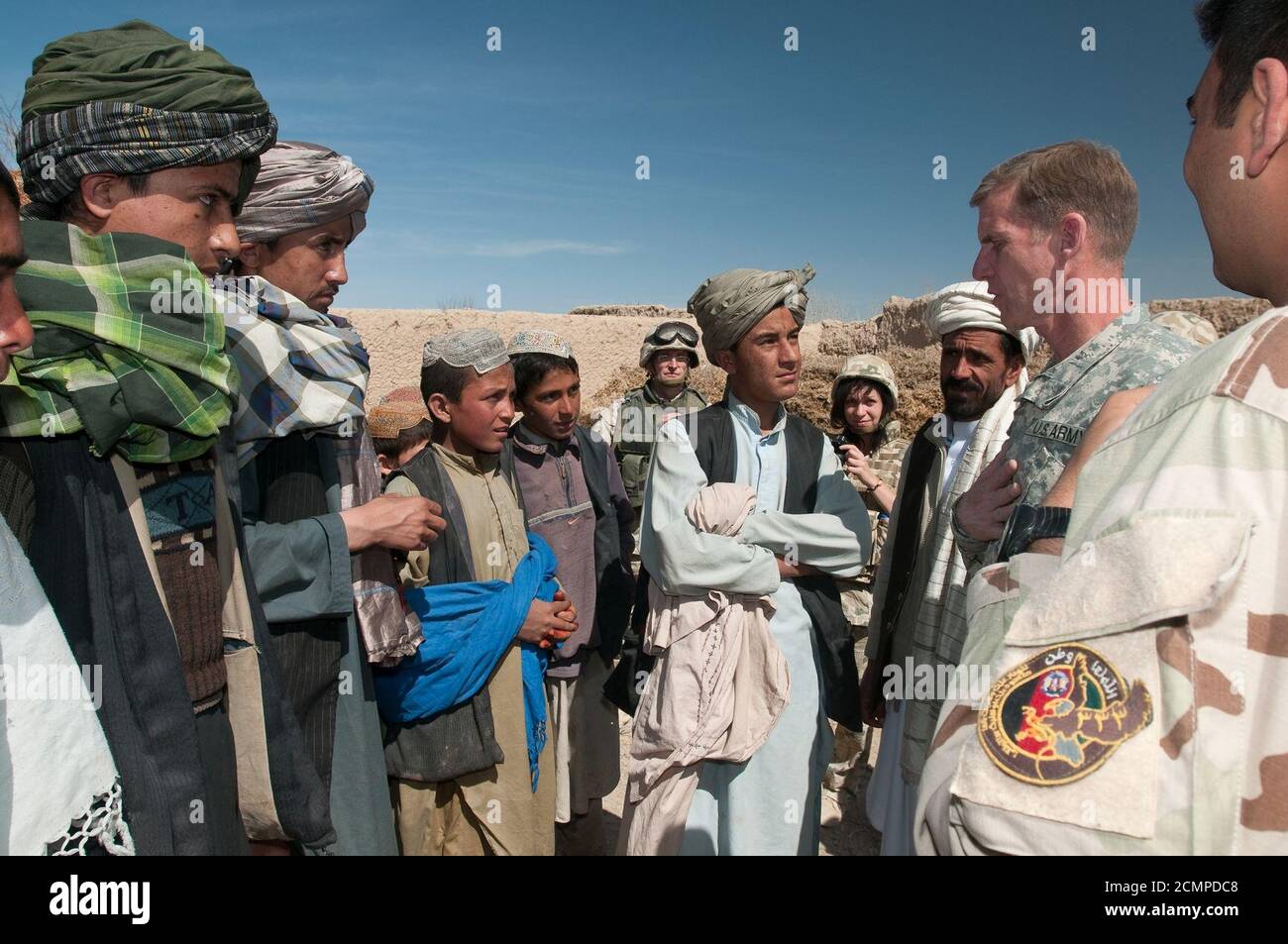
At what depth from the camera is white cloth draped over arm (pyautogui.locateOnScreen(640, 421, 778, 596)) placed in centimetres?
259

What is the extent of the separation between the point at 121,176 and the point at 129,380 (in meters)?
0.54

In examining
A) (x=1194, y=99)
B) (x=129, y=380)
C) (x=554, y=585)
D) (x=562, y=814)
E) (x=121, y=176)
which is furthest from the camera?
(x=562, y=814)

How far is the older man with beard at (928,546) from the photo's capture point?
8.67 ft

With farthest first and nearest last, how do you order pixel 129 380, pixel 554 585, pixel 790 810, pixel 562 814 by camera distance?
pixel 562 814
pixel 554 585
pixel 790 810
pixel 129 380

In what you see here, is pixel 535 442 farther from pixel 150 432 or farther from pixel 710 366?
pixel 710 366

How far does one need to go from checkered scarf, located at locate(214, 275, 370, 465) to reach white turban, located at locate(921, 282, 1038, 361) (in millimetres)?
2304

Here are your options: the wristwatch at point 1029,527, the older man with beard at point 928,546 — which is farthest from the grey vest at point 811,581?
the wristwatch at point 1029,527

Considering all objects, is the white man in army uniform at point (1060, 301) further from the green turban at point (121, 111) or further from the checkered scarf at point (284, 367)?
the green turban at point (121, 111)

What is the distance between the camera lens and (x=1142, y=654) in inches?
30.3

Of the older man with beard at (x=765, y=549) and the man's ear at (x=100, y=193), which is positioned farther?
the older man with beard at (x=765, y=549)

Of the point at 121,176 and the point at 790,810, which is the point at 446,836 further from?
the point at 121,176

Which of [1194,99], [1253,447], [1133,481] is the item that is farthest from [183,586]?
[1194,99]

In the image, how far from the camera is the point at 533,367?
3.88 m

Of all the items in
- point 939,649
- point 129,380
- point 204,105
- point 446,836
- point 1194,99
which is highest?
point 204,105
